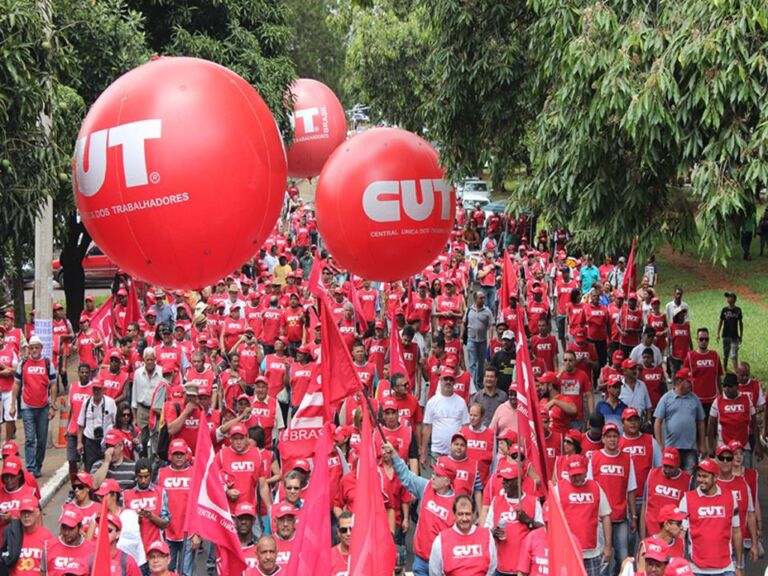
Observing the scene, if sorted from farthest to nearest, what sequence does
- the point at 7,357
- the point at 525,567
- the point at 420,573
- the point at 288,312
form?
1. the point at 288,312
2. the point at 7,357
3. the point at 420,573
4. the point at 525,567

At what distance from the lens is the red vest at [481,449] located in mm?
12250

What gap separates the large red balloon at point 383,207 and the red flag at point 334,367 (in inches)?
72.1

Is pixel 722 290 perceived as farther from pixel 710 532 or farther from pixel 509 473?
pixel 509 473

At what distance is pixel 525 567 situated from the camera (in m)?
9.91

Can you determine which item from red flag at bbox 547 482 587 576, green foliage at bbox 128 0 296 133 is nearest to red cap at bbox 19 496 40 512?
red flag at bbox 547 482 587 576

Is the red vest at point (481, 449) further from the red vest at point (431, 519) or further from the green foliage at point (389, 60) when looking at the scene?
the green foliage at point (389, 60)

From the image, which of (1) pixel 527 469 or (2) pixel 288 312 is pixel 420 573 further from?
(2) pixel 288 312

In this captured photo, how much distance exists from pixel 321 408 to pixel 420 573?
7.20ft

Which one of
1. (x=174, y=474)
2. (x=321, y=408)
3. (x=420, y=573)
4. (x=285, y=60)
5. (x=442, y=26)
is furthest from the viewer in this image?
(x=285, y=60)

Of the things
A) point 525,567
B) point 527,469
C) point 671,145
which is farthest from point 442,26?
point 525,567

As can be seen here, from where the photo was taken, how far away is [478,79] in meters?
14.7

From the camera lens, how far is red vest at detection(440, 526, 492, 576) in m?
9.82

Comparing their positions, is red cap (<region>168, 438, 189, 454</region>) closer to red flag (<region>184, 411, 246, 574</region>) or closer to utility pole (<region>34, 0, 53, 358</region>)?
red flag (<region>184, 411, 246, 574</region>)

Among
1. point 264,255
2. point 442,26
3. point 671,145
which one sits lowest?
point 264,255
